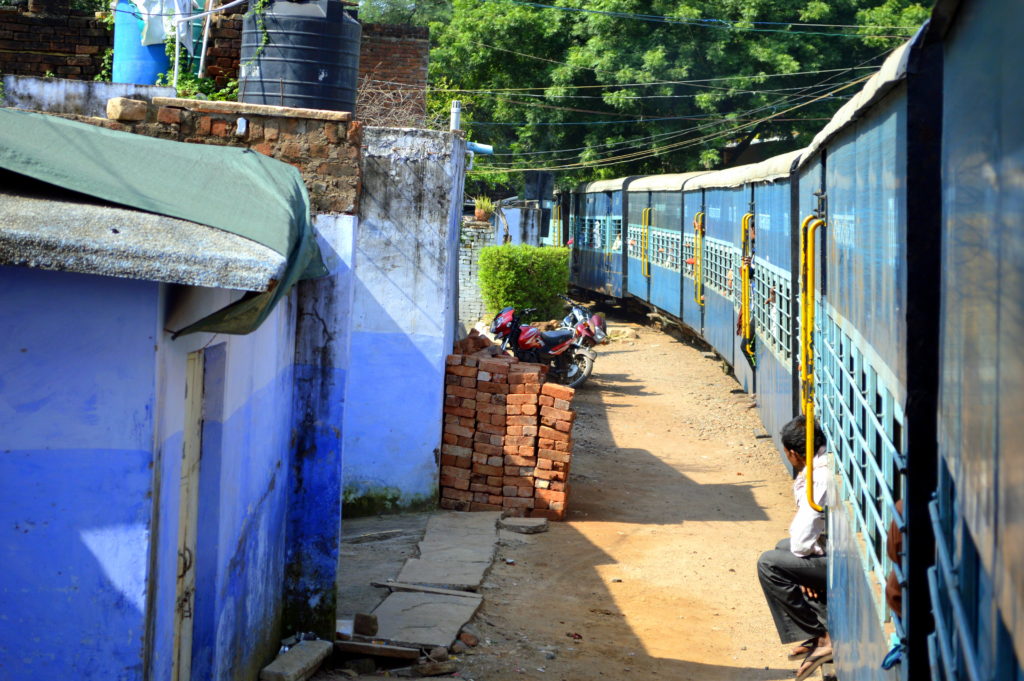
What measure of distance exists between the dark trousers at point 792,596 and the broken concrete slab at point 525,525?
2834 mm

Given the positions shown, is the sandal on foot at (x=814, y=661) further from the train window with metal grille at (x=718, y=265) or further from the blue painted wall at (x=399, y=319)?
the train window with metal grille at (x=718, y=265)

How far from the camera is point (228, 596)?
4449 mm

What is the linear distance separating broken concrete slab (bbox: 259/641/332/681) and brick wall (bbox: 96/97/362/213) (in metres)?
2.22

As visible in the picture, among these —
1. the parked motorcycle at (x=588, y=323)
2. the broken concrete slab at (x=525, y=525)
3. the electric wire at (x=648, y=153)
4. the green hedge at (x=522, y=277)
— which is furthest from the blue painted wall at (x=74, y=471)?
the electric wire at (x=648, y=153)

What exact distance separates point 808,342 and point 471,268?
14.4 m

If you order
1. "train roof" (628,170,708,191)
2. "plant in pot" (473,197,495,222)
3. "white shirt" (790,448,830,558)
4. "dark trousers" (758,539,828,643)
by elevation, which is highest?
"train roof" (628,170,708,191)

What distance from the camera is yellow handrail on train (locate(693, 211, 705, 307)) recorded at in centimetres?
1599

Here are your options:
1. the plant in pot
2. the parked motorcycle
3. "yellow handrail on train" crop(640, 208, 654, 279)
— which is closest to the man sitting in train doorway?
the parked motorcycle

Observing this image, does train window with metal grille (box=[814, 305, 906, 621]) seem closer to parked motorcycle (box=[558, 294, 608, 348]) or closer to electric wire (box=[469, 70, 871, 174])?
parked motorcycle (box=[558, 294, 608, 348])

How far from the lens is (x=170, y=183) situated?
12.2 ft

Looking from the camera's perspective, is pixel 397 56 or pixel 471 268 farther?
pixel 471 268

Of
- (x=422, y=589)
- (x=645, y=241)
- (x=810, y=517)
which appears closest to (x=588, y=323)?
(x=645, y=241)

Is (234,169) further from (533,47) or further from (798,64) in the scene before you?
(533,47)

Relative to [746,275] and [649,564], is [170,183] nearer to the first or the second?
[649,564]
